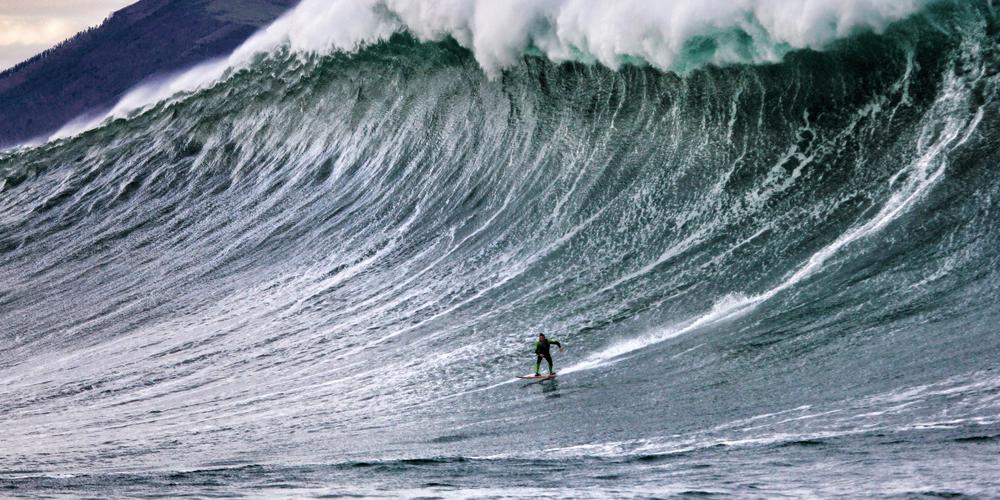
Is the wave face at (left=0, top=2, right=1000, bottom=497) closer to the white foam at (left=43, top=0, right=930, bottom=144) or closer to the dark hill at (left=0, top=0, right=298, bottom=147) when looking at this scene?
the white foam at (left=43, top=0, right=930, bottom=144)

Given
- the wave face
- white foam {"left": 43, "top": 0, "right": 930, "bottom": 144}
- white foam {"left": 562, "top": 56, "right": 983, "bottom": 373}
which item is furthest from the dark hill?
white foam {"left": 562, "top": 56, "right": 983, "bottom": 373}

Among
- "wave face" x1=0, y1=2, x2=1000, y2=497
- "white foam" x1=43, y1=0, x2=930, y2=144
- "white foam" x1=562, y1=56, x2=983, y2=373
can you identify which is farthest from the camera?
"white foam" x1=43, y1=0, x2=930, y2=144

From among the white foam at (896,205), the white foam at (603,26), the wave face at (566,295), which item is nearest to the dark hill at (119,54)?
the white foam at (603,26)

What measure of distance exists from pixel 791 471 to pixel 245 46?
19.9 meters

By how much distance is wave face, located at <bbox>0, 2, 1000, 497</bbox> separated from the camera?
745 centimetres

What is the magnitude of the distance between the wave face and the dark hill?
1740 centimetres

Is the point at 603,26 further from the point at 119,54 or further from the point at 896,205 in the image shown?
the point at 119,54

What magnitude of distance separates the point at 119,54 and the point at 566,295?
32232 mm

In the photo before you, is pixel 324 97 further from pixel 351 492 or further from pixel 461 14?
pixel 351 492

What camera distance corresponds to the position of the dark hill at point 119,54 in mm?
36062

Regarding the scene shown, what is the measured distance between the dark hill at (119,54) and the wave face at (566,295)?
1740 centimetres

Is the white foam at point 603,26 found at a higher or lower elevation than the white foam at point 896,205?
higher

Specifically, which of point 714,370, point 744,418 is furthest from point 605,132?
point 744,418

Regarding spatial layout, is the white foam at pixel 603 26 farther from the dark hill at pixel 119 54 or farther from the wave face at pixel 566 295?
the dark hill at pixel 119 54
